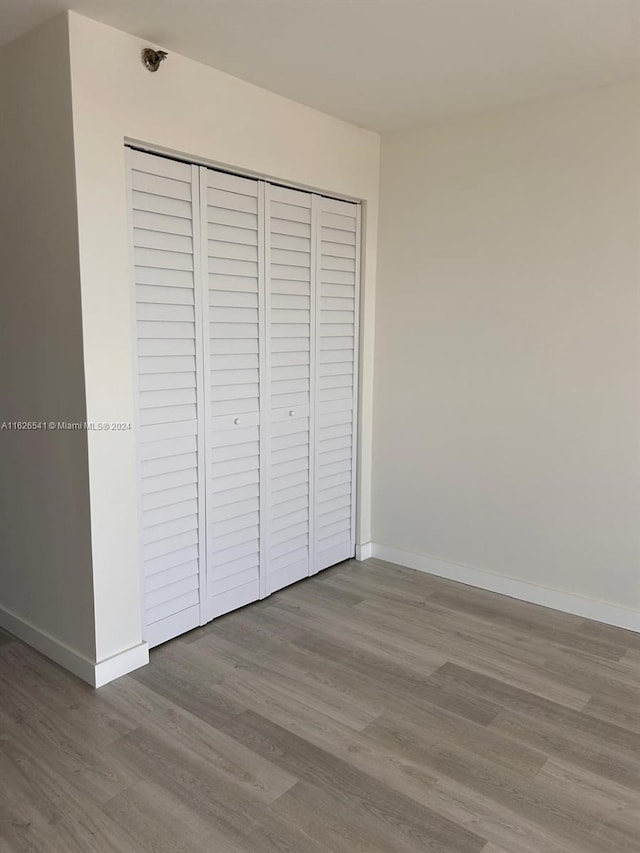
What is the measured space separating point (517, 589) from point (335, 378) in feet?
4.73

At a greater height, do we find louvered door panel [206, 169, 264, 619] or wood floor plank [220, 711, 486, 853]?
louvered door panel [206, 169, 264, 619]

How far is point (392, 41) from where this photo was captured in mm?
2373

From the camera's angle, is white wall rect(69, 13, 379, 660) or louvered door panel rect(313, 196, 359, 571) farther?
louvered door panel rect(313, 196, 359, 571)

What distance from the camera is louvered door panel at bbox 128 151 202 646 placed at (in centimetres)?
256

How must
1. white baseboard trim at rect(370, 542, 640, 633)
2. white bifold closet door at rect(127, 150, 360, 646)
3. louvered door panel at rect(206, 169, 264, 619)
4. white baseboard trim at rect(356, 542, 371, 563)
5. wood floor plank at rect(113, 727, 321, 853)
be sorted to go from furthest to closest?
white baseboard trim at rect(356, 542, 371, 563)
white baseboard trim at rect(370, 542, 640, 633)
louvered door panel at rect(206, 169, 264, 619)
white bifold closet door at rect(127, 150, 360, 646)
wood floor plank at rect(113, 727, 321, 853)

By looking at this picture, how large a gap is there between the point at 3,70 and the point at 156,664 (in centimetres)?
239

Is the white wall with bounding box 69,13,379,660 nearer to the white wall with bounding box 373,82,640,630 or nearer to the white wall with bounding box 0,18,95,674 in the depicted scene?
the white wall with bounding box 0,18,95,674

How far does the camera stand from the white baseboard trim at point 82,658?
2.52 meters

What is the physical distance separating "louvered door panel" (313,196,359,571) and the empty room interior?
0.06ft

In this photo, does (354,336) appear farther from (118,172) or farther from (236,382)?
(118,172)

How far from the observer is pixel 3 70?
2498 mm

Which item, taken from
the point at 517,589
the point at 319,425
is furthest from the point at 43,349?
the point at 517,589

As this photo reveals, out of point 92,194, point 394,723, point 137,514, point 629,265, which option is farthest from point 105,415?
point 629,265

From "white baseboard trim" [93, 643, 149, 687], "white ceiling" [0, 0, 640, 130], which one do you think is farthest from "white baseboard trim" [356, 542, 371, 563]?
"white ceiling" [0, 0, 640, 130]
